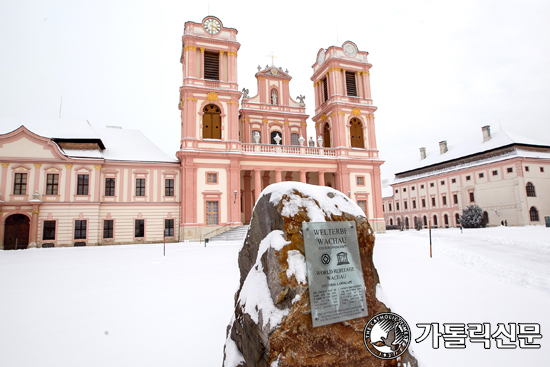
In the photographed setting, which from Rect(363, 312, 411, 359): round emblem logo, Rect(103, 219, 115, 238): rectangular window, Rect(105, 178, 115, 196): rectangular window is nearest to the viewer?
Rect(363, 312, 411, 359): round emblem logo

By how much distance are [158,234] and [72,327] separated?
2442cm

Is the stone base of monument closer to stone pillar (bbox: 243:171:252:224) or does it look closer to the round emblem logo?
the round emblem logo

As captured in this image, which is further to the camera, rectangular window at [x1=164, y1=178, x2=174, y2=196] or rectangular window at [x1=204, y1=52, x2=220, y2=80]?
rectangular window at [x1=204, y1=52, x2=220, y2=80]

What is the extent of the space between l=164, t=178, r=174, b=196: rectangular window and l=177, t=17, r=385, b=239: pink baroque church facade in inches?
87.9

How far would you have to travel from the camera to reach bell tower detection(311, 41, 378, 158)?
3412cm

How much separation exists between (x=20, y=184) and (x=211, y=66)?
62.7 feet

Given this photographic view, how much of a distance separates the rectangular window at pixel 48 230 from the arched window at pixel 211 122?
565 inches

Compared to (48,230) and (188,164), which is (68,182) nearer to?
(48,230)

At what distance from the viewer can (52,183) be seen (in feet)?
85.1

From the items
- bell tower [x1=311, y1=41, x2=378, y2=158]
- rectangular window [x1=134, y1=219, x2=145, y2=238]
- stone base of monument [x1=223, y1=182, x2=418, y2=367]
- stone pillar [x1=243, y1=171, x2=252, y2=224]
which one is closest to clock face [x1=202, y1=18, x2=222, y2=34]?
bell tower [x1=311, y1=41, x2=378, y2=158]

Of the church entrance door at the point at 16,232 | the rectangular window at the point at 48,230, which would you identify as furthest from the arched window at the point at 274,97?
the church entrance door at the point at 16,232

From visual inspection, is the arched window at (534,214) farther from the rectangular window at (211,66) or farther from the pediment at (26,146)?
the pediment at (26,146)

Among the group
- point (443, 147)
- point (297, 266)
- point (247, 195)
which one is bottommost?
point (297, 266)

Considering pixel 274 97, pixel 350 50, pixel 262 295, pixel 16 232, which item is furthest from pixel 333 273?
Result: pixel 350 50
